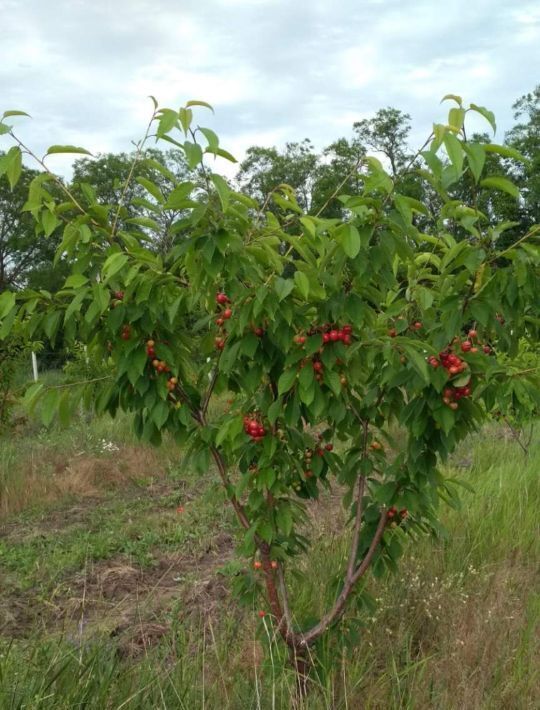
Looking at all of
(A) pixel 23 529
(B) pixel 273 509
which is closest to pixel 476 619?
(B) pixel 273 509

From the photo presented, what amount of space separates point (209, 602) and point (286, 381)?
2.07 metres

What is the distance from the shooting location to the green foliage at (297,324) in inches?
73.2

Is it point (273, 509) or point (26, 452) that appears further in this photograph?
point (26, 452)

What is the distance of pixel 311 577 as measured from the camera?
11.2 feet

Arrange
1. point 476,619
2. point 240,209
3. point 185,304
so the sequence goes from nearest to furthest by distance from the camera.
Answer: point 240,209, point 185,304, point 476,619

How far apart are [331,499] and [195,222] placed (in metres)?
4.19

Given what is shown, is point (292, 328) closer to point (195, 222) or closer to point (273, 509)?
point (195, 222)

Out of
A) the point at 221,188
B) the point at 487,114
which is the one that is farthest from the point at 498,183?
the point at 221,188

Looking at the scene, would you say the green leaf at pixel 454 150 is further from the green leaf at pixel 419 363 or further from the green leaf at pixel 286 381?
the green leaf at pixel 286 381

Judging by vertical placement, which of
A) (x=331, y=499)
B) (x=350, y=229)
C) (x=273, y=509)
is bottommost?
(x=331, y=499)

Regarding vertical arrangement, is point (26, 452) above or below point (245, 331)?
below

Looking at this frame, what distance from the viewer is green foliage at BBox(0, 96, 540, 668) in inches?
73.2

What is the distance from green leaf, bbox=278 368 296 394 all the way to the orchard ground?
71 cm

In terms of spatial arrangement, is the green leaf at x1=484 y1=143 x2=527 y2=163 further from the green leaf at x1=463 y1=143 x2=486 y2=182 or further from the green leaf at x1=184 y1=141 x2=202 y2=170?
the green leaf at x1=184 y1=141 x2=202 y2=170
